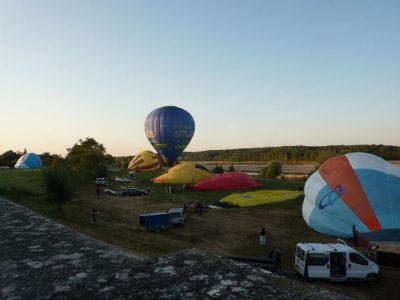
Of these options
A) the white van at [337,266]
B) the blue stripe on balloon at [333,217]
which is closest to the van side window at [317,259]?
the white van at [337,266]

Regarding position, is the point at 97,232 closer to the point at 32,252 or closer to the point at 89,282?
the point at 32,252

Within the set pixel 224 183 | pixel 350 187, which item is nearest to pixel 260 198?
pixel 224 183

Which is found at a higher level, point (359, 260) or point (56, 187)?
point (56, 187)

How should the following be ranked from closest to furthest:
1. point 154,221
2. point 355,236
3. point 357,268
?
point 357,268
point 355,236
point 154,221

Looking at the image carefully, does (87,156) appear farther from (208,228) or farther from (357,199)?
(357,199)

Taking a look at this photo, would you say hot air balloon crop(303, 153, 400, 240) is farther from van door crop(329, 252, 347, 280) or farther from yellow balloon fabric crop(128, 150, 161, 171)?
yellow balloon fabric crop(128, 150, 161, 171)

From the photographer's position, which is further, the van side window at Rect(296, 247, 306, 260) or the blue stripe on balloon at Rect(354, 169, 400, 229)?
the blue stripe on balloon at Rect(354, 169, 400, 229)

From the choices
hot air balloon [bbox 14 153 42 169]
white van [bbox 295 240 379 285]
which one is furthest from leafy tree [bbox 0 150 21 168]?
white van [bbox 295 240 379 285]
